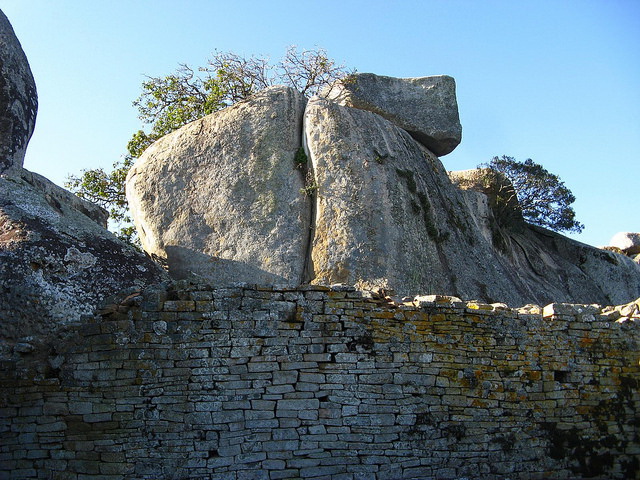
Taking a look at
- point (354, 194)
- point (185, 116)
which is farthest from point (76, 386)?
point (185, 116)

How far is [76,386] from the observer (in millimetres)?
10047

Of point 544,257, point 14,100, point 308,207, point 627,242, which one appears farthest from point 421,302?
point 627,242

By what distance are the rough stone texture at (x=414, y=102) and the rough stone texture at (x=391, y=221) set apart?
77cm

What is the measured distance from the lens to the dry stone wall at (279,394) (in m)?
9.91

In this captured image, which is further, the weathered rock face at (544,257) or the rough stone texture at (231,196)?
the weathered rock face at (544,257)

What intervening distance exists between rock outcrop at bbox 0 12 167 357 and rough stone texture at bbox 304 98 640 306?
4565mm

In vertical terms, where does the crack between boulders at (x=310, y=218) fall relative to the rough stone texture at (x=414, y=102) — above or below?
below

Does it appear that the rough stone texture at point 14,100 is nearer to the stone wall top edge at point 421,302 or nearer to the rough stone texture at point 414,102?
the stone wall top edge at point 421,302

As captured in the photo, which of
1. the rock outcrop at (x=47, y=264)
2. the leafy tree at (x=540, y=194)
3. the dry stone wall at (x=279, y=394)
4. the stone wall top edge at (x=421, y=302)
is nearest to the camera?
the dry stone wall at (x=279, y=394)

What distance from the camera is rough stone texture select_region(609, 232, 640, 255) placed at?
1213 inches

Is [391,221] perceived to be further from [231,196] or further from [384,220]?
[231,196]

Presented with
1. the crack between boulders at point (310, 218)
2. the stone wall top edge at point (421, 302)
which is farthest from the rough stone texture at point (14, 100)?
the stone wall top edge at point (421, 302)

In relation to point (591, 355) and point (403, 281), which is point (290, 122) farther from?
point (591, 355)

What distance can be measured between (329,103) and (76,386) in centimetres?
1064
